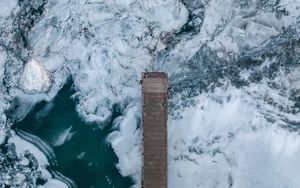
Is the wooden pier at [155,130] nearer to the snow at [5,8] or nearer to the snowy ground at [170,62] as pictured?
the snowy ground at [170,62]

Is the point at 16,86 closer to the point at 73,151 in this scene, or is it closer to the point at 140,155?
the point at 73,151

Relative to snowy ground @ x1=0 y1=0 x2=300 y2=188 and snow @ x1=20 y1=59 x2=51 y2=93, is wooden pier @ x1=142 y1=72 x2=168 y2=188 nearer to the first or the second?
snowy ground @ x1=0 y1=0 x2=300 y2=188

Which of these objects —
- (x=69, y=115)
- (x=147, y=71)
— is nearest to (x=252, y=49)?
(x=147, y=71)

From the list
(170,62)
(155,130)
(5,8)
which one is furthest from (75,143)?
(5,8)

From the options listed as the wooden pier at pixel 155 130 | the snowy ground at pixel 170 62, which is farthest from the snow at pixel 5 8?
the wooden pier at pixel 155 130

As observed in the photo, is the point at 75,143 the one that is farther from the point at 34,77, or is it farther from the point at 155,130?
the point at 155,130

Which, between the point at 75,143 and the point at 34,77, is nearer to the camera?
the point at 34,77
